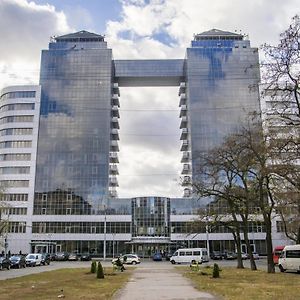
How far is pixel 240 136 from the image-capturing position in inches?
1484

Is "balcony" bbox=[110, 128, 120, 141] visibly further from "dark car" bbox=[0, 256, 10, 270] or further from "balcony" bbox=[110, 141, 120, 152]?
"dark car" bbox=[0, 256, 10, 270]

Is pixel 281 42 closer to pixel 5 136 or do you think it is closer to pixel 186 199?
pixel 186 199

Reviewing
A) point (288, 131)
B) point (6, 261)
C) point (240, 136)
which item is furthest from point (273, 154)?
point (6, 261)

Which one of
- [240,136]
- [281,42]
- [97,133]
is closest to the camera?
[281,42]

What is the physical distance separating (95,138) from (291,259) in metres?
79.1

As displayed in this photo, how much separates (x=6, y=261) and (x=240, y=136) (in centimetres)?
3182

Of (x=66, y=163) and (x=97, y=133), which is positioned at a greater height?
(x=97, y=133)

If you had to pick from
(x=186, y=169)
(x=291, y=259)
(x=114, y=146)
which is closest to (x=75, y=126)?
(x=114, y=146)

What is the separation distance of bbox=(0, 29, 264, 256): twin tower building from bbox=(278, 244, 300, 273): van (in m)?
62.8

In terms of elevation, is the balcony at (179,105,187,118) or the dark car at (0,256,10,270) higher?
the balcony at (179,105,187,118)

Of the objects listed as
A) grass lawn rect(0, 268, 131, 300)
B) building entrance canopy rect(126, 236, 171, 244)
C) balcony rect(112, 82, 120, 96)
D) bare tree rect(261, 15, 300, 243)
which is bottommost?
grass lawn rect(0, 268, 131, 300)

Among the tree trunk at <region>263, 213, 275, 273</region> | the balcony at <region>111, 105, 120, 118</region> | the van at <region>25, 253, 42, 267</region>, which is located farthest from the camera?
the balcony at <region>111, 105, 120, 118</region>

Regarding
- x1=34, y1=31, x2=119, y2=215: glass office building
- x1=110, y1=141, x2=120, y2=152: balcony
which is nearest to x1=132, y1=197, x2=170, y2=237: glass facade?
x1=34, y1=31, x2=119, y2=215: glass office building

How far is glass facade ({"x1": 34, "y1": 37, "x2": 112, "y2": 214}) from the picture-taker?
109 metres
